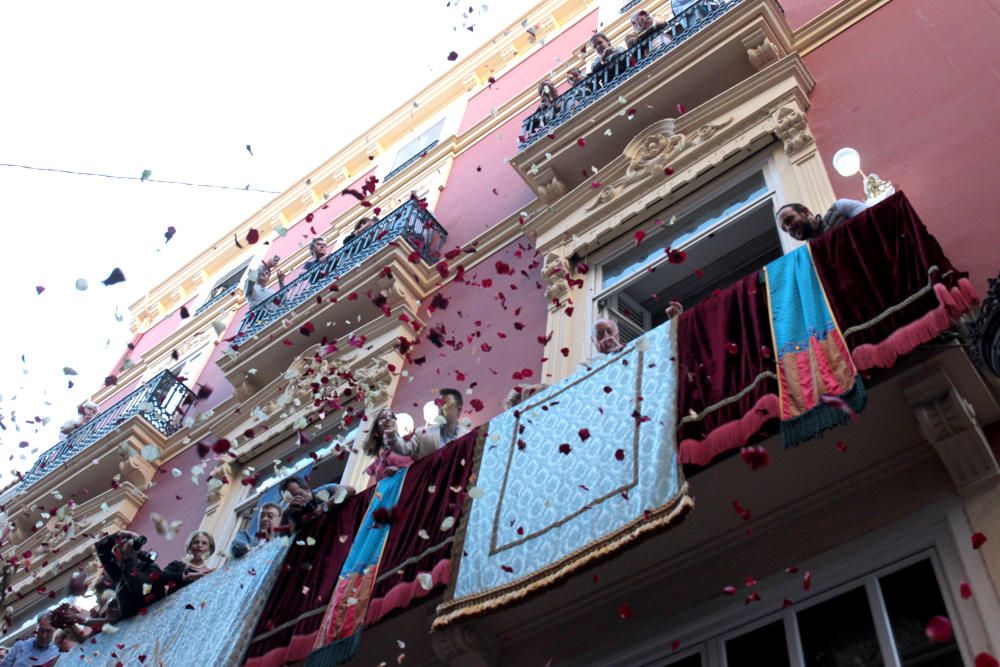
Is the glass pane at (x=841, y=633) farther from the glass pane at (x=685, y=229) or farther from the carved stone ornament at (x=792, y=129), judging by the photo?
the carved stone ornament at (x=792, y=129)

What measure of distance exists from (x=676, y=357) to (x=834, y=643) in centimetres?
182

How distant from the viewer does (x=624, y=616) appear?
5.27m

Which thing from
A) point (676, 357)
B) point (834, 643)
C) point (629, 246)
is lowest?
point (834, 643)

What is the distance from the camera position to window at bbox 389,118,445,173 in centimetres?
1502

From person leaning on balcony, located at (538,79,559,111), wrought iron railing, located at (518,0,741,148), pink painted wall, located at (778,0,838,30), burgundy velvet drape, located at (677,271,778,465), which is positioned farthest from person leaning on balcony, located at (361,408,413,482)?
pink painted wall, located at (778,0,838,30)

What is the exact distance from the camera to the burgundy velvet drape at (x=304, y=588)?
624 cm

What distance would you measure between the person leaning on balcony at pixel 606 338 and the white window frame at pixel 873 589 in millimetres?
1961

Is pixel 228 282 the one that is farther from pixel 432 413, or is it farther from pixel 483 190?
pixel 432 413

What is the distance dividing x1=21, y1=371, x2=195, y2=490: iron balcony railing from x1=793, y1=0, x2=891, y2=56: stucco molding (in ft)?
30.4

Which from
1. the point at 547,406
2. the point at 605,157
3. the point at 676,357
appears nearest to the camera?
the point at 676,357

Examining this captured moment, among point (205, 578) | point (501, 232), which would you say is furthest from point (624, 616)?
point (501, 232)

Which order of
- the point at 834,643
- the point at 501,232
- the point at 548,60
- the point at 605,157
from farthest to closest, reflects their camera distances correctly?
the point at 548,60, the point at 501,232, the point at 605,157, the point at 834,643

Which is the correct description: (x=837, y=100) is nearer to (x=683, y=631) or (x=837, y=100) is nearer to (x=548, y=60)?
(x=683, y=631)

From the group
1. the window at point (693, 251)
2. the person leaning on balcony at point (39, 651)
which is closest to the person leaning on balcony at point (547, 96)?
the window at point (693, 251)
